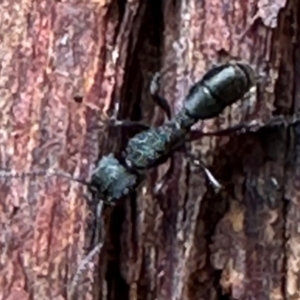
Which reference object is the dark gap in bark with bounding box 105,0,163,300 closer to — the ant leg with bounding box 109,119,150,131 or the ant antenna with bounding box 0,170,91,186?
the ant leg with bounding box 109,119,150,131

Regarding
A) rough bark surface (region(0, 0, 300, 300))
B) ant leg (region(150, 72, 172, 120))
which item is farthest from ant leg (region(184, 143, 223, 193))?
ant leg (region(150, 72, 172, 120))

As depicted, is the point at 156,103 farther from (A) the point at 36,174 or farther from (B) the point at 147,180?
(A) the point at 36,174

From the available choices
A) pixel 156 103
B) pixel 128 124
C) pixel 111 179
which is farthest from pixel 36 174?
pixel 156 103

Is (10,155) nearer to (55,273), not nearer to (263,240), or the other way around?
Answer: (55,273)

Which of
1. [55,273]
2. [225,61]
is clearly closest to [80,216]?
[55,273]

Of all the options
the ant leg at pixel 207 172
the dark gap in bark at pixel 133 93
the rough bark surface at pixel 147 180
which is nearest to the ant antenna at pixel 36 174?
the rough bark surface at pixel 147 180

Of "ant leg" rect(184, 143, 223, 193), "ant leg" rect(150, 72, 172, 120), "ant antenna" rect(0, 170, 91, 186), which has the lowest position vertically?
"ant antenna" rect(0, 170, 91, 186)
